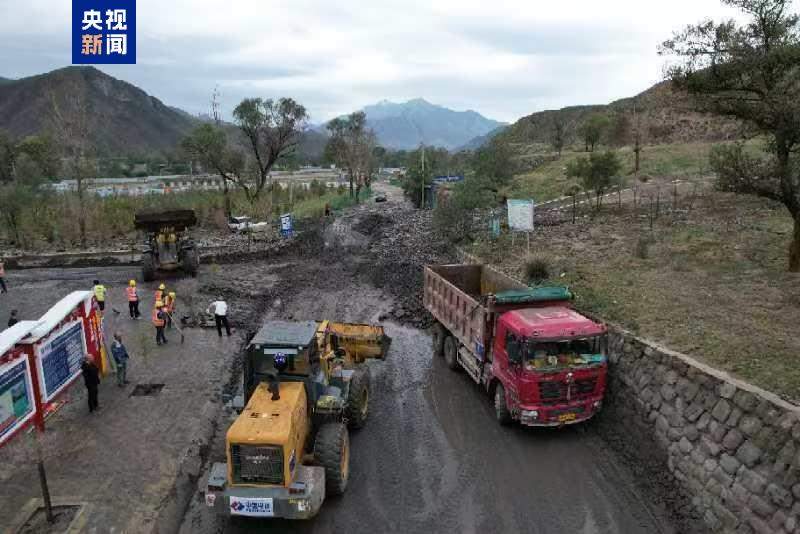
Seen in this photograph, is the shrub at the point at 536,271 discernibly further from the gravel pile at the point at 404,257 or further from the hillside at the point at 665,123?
the hillside at the point at 665,123

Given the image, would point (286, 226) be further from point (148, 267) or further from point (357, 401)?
point (357, 401)

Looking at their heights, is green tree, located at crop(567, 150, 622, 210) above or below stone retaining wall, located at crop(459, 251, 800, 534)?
above

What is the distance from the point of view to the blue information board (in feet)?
33.0

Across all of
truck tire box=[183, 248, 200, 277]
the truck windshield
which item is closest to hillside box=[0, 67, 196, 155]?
truck tire box=[183, 248, 200, 277]

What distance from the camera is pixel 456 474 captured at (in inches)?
365

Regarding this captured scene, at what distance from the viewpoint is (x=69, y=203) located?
31.9m

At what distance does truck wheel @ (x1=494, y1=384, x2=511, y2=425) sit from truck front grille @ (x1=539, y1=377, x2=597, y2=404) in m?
0.87

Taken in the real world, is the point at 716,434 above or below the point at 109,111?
below

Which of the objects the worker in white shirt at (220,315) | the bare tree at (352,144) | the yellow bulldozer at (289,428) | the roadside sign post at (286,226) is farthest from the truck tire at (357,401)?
the bare tree at (352,144)

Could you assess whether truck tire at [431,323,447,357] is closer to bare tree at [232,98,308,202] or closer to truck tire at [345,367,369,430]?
truck tire at [345,367,369,430]

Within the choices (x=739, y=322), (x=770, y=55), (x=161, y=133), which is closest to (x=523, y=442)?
(x=739, y=322)

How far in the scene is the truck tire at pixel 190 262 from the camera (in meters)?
22.3

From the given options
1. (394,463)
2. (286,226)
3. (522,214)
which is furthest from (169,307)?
(286,226)

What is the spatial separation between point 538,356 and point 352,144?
49.5 metres
